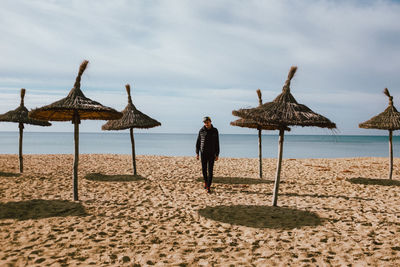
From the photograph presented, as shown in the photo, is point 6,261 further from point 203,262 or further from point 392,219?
point 392,219

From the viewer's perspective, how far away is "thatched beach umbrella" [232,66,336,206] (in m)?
5.27

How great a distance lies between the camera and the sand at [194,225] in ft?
11.5

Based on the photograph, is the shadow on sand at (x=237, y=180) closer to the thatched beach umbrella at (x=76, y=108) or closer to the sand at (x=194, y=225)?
the sand at (x=194, y=225)

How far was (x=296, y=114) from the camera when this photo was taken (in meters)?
5.37

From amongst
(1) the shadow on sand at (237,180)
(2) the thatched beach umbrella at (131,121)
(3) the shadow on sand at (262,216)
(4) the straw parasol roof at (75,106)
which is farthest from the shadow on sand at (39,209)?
(1) the shadow on sand at (237,180)

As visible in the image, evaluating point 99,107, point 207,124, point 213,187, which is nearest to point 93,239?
point 99,107

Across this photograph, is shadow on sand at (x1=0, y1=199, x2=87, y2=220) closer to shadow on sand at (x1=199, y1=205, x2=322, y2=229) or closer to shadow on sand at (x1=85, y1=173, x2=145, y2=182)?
shadow on sand at (x1=85, y1=173, x2=145, y2=182)

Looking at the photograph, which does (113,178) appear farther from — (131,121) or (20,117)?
(20,117)

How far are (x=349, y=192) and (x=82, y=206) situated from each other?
7.11 metres

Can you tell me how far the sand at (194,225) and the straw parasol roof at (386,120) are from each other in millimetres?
2352

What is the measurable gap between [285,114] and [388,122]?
5.97 m

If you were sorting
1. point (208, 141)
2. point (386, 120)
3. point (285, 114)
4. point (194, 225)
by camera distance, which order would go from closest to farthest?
1. point (194, 225)
2. point (285, 114)
3. point (208, 141)
4. point (386, 120)

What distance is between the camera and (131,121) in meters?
9.19

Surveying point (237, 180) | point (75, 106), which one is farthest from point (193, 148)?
point (75, 106)
